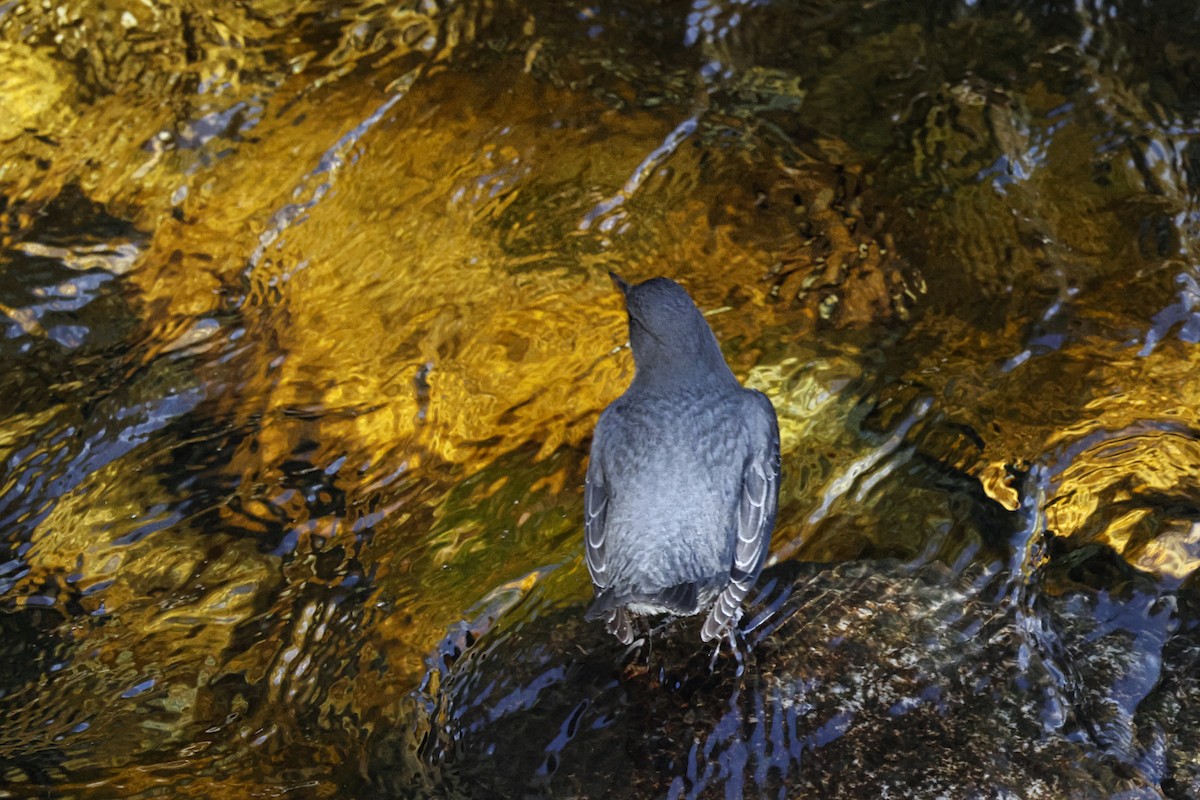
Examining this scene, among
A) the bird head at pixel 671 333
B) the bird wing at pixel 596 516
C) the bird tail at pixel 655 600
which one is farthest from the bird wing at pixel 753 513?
the bird wing at pixel 596 516

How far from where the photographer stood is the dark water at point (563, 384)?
152 inches

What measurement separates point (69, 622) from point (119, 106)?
3258mm

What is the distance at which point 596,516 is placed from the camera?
438cm

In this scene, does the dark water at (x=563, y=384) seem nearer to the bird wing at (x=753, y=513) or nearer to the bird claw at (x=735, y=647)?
the bird claw at (x=735, y=647)

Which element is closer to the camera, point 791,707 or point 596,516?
point 791,707

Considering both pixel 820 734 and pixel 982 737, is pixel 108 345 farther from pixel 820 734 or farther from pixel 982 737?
pixel 982 737

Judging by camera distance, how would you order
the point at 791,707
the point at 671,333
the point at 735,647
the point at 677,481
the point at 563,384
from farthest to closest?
the point at 563,384, the point at 671,333, the point at 677,481, the point at 735,647, the point at 791,707

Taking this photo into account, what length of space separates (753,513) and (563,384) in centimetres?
153

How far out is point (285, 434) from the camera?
5.24m

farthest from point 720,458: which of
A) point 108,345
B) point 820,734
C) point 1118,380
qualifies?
point 108,345

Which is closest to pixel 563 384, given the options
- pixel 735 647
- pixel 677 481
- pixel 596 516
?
pixel 596 516

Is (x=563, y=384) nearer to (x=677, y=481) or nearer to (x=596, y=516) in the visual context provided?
(x=596, y=516)

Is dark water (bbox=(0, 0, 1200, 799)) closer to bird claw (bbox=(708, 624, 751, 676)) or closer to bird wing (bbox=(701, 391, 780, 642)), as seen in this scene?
bird claw (bbox=(708, 624, 751, 676))

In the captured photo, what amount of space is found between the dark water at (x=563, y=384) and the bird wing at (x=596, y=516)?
0.29 metres
